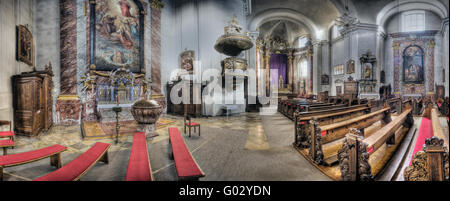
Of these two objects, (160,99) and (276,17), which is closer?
(160,99)

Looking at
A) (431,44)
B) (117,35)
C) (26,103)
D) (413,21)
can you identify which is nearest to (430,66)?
(431,44)

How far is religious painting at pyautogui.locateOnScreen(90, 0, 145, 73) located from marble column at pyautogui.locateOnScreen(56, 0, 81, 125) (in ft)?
2.09

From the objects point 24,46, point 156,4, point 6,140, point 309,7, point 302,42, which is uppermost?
point 302,42

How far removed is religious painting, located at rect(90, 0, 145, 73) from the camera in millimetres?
7332

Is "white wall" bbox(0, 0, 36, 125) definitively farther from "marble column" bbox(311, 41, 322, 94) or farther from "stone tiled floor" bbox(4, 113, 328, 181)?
"marble column" bbox(311, 41, 322, 94)

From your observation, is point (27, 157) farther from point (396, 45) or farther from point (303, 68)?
point (396, 45)

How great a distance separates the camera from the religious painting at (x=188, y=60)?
8.91m

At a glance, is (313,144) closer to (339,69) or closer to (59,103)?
(59,103)

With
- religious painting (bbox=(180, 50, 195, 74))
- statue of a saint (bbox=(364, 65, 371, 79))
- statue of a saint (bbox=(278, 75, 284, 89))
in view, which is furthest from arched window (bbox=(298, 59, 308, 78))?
religious painting (bbox=(180, 50, 195, 74))

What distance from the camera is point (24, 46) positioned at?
527cm

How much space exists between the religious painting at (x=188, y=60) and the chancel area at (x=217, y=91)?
0.06 meters

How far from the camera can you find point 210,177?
223 cm

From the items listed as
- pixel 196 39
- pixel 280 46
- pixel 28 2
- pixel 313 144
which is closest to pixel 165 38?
pixel 196 39

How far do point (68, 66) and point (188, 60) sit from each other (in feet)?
16.8
